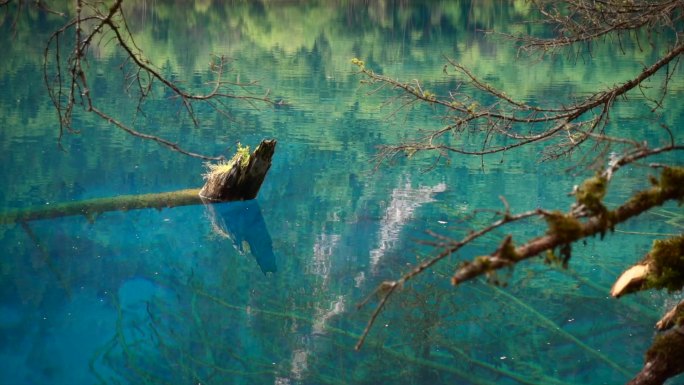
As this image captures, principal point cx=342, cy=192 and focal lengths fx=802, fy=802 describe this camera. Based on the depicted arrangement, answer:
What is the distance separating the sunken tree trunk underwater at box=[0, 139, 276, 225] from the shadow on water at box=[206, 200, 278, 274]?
18cm

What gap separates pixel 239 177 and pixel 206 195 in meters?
0.55

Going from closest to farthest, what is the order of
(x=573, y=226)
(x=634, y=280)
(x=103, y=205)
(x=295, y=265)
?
→ 1. (x=573, y=226)
2. (x=634, y=280)
3. (x=295, y=265)
4. (x=103, y=205)

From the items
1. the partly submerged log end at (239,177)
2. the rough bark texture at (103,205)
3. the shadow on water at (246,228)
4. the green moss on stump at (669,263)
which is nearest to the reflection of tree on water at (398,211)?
the shadow on water at (246,228)

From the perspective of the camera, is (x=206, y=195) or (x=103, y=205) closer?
(x=103, y=205)

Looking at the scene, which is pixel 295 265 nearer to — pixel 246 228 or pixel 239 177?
pixel 246 228

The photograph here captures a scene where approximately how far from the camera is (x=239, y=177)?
10141 millimetres

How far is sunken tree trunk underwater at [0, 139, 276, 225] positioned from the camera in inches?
378

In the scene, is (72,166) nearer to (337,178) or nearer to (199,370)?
(337,178)

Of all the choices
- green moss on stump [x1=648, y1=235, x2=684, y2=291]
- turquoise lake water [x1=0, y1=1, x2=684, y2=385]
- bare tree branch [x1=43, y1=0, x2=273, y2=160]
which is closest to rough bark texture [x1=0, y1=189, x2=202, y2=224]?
turquoise lake water [x1=0, y1=1, x2=684, y2=385]

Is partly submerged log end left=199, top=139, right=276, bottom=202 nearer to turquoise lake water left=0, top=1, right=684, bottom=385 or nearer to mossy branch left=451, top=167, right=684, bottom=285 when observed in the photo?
turquoise lake water left=0, top=1, right=684, bottom=385

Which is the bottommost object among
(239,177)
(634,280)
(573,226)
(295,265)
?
(295,265)

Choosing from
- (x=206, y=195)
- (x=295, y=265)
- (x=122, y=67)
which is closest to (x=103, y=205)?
(x=206, y=195)

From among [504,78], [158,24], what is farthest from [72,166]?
[158,24]

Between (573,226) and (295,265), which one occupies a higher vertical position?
(573,226)
